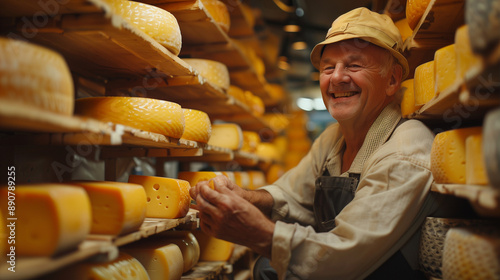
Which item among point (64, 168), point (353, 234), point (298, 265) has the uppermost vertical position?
point (64, 168)

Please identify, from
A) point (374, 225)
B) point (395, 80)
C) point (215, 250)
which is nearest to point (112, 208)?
point (374, 225)

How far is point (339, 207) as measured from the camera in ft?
6.36

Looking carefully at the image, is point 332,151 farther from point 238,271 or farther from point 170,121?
point 238,271

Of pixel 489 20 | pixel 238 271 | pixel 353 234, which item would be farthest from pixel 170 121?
pixel 238 271

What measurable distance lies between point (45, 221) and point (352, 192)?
54.9 inches

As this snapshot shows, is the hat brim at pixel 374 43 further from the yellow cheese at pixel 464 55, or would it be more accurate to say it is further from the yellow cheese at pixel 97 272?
the yellow cheese at pixel 97 272

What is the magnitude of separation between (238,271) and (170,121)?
A: 6.44 feet

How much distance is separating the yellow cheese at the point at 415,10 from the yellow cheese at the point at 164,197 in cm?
148

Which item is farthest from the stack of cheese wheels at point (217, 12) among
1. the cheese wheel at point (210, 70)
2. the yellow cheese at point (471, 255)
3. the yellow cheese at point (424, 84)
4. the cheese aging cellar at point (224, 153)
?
the yellow cheese at point (471, 255)

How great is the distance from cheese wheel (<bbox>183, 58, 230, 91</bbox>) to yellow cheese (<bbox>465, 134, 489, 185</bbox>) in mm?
1632

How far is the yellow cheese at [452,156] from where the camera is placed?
51.9 inches

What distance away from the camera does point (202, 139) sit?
212cm

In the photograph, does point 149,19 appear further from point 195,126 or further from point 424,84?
point 424,84

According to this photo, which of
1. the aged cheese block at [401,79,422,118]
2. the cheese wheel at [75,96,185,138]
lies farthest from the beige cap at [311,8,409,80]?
the cheese wheel at [75,96,185,138]
